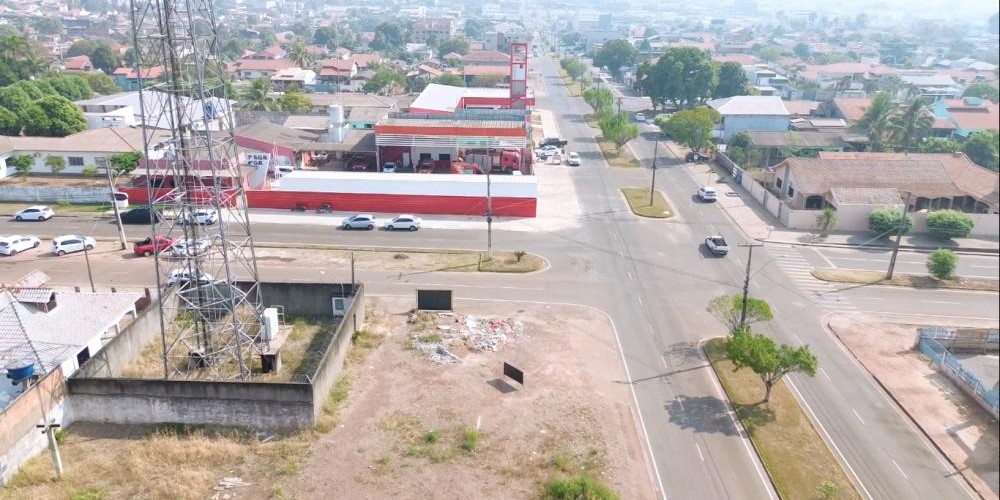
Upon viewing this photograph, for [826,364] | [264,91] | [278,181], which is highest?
[264,91]

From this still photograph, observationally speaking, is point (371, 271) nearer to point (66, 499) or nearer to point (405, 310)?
point (405, 310)

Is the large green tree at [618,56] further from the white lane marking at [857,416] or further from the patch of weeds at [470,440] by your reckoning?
the patch of weeds at [470,440]

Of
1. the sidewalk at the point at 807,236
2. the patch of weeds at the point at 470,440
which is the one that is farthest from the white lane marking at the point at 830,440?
the sidewalk at the point at 807,236

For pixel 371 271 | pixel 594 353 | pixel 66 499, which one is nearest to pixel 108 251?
pixel 371 271

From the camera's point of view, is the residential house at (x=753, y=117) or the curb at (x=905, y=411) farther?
the residential house at (x=753, y=117)

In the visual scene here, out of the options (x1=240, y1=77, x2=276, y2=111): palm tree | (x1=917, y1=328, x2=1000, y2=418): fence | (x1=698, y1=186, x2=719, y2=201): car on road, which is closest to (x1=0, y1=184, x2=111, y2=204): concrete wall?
(x1=240, y1=77, x2=276, y2=111): palm tree

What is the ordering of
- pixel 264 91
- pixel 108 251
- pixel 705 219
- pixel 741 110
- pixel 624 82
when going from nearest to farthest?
pixel 108 251, pixel 705 219, pixel 741 110, pixel 264 91, pixel 624 82
